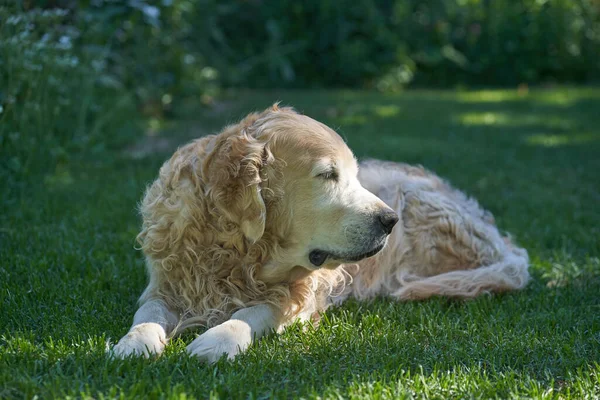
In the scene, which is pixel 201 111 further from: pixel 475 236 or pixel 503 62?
pixel 503 62

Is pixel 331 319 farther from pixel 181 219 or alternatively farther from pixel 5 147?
pixel 5 147

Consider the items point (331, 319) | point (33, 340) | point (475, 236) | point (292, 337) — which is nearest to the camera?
point (33, 340)

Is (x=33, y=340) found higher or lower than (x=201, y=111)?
higher

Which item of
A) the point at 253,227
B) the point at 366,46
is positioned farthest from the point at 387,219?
the point at 366,46

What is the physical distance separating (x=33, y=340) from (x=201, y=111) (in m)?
6.92

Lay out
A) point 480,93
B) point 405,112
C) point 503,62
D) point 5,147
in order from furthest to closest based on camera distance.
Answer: point 503,62 < point 480,93 < point 405,112 < point 5,147

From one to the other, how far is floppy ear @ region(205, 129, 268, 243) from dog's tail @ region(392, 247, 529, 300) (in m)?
1.10

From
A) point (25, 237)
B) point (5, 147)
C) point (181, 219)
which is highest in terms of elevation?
point (181, 219)

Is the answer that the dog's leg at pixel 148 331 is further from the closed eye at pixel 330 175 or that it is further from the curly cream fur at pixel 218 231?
the closed eye at pixel 330 175

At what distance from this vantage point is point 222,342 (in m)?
2.87

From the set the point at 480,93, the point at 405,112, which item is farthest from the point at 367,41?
the point at 405,112

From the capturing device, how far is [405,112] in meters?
Result: 10.4

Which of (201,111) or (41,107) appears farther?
(201,111)

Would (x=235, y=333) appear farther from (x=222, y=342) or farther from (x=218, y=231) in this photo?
(x=218, y=231)
